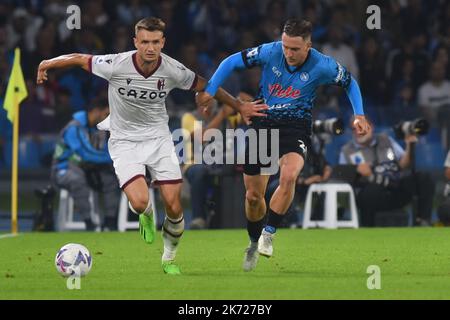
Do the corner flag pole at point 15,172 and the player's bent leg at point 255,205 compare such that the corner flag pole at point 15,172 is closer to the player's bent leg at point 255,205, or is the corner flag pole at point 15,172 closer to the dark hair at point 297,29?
the player's bent leg at point 255,205

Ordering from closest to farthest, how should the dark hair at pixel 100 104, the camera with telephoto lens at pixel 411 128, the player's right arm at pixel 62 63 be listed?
the player's right arm at pixel 62 63 → the camera with telephoto lens at pixel 411 128 → the dark hair at pixel 100 104

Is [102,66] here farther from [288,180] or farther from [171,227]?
[288,180]

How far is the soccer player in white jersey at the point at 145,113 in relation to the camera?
1234 centimetres

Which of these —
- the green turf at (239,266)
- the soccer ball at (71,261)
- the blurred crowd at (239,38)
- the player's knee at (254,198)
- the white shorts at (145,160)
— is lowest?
the green turf at (239,266)

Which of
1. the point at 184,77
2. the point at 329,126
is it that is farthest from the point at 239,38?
the point at 184,77

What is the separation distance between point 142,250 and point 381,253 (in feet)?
8.40

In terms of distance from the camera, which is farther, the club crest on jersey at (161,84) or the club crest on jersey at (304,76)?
the club crest on jersey at (304,76)

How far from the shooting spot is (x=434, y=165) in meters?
20.0

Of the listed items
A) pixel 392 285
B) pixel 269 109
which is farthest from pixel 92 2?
pixel 392 285

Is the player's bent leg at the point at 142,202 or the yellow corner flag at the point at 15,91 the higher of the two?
the yellow corner flag at the point at 15,91

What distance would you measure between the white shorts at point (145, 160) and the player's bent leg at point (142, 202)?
0.16 ft

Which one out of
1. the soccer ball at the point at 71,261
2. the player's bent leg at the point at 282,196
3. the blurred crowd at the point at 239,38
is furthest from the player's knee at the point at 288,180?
the blurred crowd at the point at 239,38

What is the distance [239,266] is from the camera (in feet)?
42.9
